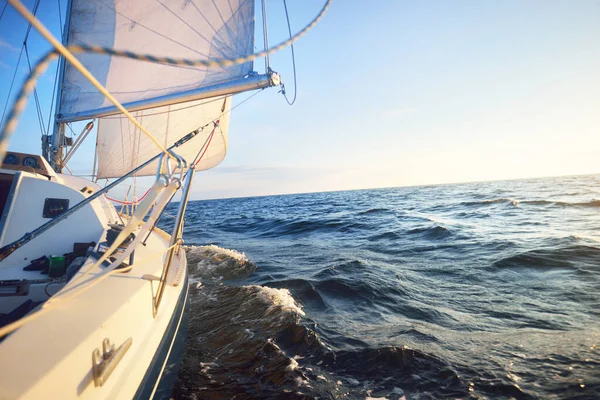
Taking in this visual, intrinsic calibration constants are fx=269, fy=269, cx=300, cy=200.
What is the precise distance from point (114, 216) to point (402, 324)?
19.5ft

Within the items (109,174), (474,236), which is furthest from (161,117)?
(474,236)

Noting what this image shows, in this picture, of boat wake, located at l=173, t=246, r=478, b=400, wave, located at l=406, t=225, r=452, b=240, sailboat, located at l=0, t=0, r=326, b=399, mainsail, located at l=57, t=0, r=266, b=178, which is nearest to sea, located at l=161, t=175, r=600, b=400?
boat wake, located at l=173, t=246, r=478, b=400

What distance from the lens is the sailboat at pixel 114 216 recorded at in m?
1.52

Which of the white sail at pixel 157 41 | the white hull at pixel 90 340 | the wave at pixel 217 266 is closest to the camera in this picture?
the white hull at pixel 90 340

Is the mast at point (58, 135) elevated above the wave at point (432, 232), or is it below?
above

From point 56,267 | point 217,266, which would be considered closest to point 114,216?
point 56,267

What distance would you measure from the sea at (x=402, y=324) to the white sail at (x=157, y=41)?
4.23 meters

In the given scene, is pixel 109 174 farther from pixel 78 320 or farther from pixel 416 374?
pixel 416 374

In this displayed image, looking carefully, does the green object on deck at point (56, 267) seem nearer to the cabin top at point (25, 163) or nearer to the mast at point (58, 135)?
the cabin top at point (25, 163)

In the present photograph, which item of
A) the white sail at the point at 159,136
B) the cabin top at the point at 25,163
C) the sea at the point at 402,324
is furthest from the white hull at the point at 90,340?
the white sail at the point at 159,136

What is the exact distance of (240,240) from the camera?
578 inches

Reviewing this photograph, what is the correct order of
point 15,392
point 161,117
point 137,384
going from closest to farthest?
point 15,392 < point 137,384 < point 161,117

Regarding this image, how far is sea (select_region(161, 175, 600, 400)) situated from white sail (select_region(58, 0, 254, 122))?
423cm

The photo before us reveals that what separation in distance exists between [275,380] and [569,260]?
9014mm
